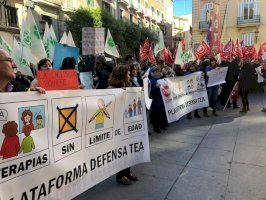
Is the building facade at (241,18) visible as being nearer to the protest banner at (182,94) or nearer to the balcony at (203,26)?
the balcony at (203,26)

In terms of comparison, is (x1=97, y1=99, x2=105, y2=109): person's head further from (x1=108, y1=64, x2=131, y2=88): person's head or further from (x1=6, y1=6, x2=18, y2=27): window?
(x1=6, y1=6, x2=18, y2=27): window

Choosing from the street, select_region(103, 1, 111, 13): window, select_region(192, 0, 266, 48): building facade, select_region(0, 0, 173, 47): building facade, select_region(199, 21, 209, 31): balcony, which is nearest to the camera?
the street

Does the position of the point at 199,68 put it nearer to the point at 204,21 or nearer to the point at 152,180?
the point at 152,180

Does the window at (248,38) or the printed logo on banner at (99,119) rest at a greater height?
the window at (248,38)

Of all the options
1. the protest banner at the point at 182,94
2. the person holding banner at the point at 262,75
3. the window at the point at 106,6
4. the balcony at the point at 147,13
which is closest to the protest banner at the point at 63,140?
the protest banner at the point at 182,94

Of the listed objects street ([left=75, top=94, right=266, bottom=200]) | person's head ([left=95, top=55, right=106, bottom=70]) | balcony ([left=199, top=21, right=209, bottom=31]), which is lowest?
street ([left=75, top=94, right=266, bottom=200])

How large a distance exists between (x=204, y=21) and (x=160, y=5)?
11156 mm

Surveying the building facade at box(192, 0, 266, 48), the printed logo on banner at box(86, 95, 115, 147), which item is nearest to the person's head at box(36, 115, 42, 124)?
the printed logo on banner at box(86, 95, 115, 147)

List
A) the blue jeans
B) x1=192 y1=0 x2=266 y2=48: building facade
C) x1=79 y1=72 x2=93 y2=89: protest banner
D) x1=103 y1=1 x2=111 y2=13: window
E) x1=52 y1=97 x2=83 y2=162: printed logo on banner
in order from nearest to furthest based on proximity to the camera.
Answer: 1. x1=52 y1=97 x2=83 y2=162: printed logo on banner
2. x1=79 y1=72 x2=93 y2=89: protest banner
3. the blue jeans
4. x1=103 y1=1 x2=111 y2=13: window
5. x1=192 y1=0 x2=266 y2=48: building facade

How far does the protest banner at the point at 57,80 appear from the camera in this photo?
3.10 m

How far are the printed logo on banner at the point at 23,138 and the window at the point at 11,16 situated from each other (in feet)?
58.3

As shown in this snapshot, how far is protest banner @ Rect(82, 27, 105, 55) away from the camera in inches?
350

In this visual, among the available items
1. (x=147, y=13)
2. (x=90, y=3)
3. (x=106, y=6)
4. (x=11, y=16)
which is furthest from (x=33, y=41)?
(x=147, y=13)

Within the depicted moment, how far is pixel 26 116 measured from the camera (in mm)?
2611
